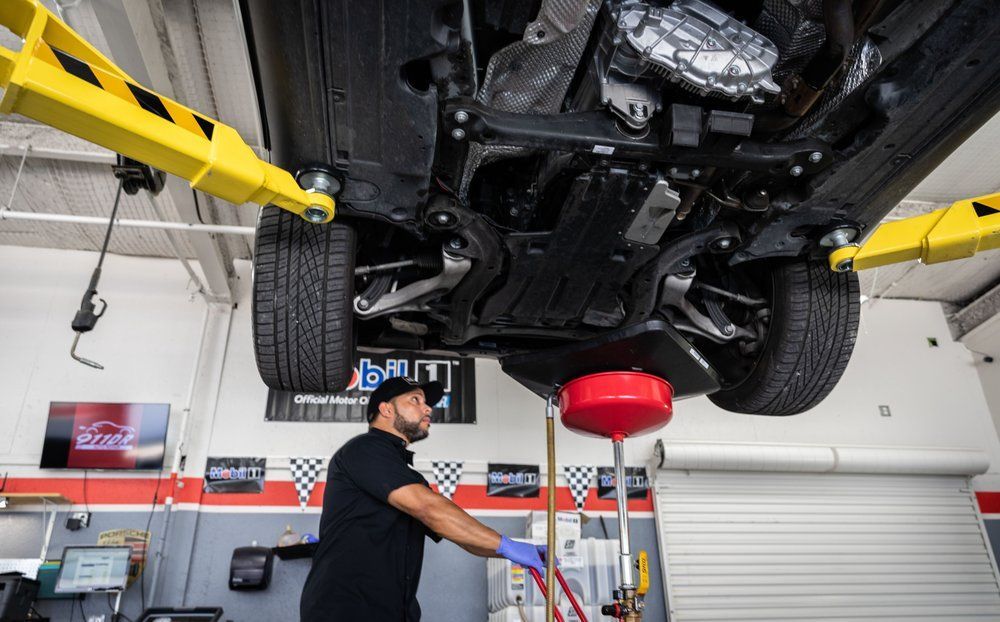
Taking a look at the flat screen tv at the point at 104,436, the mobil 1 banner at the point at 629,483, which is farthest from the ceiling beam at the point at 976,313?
the flat screen tv at the point at 104,436

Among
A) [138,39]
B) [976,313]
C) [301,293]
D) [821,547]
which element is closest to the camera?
[301,293]

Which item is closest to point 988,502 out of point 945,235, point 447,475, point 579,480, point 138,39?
point 579,480

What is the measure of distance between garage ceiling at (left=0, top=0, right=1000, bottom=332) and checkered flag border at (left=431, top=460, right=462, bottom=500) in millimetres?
2092

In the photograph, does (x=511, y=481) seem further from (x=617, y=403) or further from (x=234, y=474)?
(x=617, y=403)

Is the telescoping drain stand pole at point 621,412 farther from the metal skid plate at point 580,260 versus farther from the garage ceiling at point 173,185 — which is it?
the garage ceiling at point 173,185

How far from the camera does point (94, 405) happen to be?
13.8 ft

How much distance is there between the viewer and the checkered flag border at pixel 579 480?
15.1ft

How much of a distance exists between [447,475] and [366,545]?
259 centimetres

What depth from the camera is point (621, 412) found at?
1.86m

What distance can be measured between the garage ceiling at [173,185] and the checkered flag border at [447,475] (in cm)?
209

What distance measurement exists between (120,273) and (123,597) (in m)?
2.34

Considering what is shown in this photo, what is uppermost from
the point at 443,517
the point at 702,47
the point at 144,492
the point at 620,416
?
the point at 702,47

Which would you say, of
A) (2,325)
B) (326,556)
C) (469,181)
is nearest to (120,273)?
(2,325)

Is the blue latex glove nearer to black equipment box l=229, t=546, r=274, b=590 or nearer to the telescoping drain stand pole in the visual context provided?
the telescoping drain stand pole
